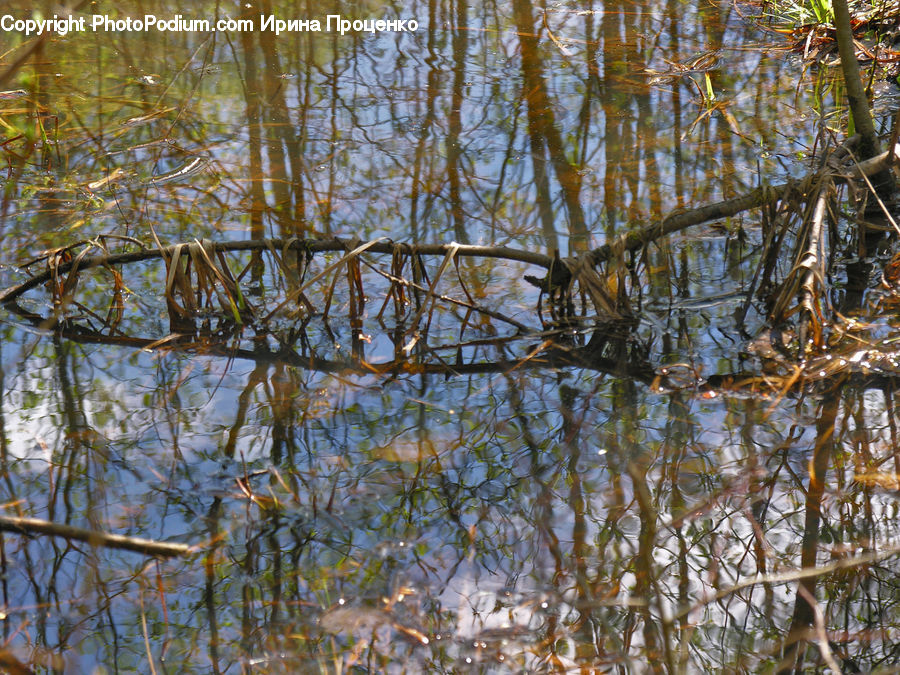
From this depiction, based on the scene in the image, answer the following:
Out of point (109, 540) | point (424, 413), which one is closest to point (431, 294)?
point (424, 413)

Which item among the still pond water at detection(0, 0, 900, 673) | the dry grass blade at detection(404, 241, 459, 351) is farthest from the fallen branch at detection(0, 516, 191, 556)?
the dry grass blade at detection(404, 241, 459, 351)

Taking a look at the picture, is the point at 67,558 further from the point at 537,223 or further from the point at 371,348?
the point at 537,223

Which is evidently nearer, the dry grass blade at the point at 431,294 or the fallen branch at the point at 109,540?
the fallen branch at the point at 109,540

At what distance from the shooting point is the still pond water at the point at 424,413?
203cm

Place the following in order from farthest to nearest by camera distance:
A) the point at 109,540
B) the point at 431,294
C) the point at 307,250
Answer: the point at 307,250
the point at 431,294
the point at 109,540

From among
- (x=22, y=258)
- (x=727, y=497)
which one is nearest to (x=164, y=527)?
(x=727, y=497)

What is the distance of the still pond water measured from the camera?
2.03 metres

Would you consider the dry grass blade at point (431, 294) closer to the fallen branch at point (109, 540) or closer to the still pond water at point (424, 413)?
the still pond water at point (424, 413)

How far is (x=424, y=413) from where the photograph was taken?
2.77m

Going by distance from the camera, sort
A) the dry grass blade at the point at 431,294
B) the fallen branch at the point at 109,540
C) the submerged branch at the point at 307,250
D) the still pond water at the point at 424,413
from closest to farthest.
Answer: the fallen branch at the point at 109,540 < the still pond water at the point at 424,413 < the dry grass blade at the point at 431,294 < the submerged branch at the point at 307,250

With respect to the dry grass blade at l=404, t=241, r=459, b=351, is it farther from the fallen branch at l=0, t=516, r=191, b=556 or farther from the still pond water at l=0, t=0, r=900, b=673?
the fallen branch at l=0, t=516, r=191, b=556

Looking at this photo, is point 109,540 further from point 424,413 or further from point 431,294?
point 431,294

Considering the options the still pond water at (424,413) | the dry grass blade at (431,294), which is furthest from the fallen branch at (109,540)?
the dry grass blade at (431,294)

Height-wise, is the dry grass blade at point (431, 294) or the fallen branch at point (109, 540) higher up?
the dry grass blade at point (431, 294)
